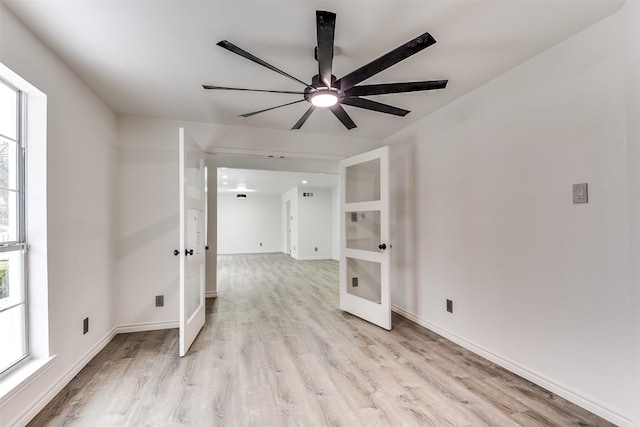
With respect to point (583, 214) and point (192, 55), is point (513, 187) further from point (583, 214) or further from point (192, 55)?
point (192, 55)

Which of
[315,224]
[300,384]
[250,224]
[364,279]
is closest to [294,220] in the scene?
[315,224]

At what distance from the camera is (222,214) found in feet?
34.7

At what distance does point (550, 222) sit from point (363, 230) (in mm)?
1970

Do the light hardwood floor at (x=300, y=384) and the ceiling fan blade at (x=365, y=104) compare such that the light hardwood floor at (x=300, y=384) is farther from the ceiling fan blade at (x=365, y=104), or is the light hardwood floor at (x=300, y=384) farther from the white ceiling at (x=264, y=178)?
the white ceiling at (x=264, y=178)

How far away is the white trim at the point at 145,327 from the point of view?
308 centimetres

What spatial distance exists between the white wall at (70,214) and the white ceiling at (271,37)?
0.15m

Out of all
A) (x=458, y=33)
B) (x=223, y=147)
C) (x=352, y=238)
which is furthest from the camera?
(x=352, y=238)

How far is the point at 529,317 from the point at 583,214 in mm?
820

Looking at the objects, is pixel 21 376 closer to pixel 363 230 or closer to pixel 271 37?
pixel 271 37

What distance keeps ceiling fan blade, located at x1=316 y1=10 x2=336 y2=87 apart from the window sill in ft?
7.89

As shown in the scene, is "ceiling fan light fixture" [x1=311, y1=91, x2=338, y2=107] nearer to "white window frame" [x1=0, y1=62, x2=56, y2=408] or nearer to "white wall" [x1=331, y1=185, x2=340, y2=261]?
"white window frame" [x1=0, y1=62, x2=56, y2=408]

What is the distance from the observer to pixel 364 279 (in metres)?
3.74

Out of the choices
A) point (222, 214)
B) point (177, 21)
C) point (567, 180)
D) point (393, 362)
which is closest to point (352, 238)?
point (393, 362)

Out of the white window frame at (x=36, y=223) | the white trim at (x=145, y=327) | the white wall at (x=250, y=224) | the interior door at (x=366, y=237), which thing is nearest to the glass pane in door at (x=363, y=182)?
the interior door at (x=366, y=237)
